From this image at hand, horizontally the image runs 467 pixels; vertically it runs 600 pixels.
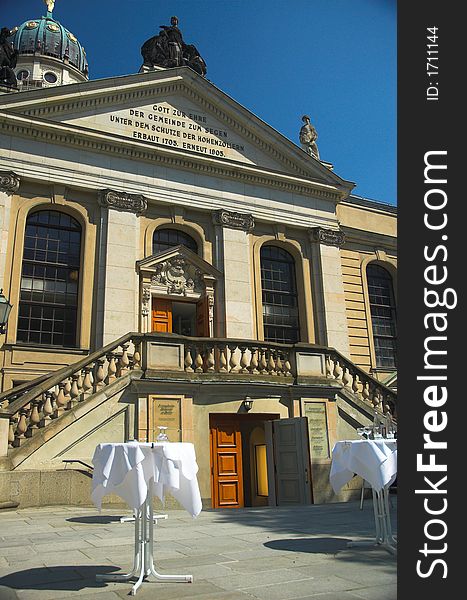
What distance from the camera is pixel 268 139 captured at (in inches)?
917

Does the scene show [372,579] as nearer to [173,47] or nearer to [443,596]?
[443,596]

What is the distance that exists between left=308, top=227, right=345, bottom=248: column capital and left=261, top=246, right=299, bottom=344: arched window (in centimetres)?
137

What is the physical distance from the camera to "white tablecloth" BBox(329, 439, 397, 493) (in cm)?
665

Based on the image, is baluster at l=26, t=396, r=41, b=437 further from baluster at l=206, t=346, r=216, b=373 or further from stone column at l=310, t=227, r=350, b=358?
stone column at l=310, t=227, r=350, b=358

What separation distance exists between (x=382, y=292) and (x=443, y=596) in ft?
77.8

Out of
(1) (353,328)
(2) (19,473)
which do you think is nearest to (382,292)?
(1) (353,328)

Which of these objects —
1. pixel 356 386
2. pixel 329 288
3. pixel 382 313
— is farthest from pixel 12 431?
pixel 382 313

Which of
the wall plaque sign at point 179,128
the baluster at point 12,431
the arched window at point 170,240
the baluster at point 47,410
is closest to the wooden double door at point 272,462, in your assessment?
the baluster at point 47,410

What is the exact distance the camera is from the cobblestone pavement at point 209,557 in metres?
4.43

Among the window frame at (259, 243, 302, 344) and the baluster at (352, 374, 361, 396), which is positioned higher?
the window frame at (259, 243, 302, 344)

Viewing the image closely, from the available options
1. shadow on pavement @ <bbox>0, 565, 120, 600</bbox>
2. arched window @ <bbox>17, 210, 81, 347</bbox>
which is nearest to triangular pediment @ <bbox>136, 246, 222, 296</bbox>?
arched window @ <bbox>17, 210, 81, 347</bbox>

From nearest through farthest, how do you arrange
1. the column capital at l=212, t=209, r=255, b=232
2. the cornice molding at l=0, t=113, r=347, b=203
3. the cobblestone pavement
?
the cobblestone pavement, the cornice molding at l=0, t=113, r=347, b=203, the column capital at l=212, t=209, r=255, b=232

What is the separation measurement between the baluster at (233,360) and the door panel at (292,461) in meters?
1.77

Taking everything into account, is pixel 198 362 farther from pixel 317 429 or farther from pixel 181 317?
pixel 181 317
